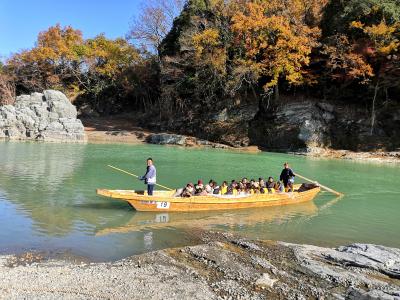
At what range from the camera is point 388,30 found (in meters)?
37.9

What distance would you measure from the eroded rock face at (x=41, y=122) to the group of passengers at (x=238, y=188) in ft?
101

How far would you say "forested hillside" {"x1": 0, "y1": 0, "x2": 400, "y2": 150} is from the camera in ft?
133

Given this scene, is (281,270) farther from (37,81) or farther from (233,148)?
(37,81)

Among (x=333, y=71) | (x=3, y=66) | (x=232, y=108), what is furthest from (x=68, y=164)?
(x=3, y=66)

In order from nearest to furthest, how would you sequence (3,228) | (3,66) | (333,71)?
1. (3,228)
2. (333,71)
3. (3,66)

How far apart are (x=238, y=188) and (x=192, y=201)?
282cm

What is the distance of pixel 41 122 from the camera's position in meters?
45.9

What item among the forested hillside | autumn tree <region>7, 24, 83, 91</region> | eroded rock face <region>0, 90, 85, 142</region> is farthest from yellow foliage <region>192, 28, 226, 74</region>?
autumn tree <region>7, 24, 83, 91</region>

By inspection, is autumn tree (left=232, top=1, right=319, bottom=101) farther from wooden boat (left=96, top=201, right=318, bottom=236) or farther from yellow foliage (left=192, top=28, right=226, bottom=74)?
wooden boat (left=96, top=201, right=318, bottom=236)

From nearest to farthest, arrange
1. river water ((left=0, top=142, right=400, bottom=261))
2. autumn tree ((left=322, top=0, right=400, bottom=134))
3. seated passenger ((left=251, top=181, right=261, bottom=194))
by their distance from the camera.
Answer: river water ((left=0, top=142, right=400, bottom=261)), seated passenger ((left=251, top=181, right=261, bottom=194)), autumn tree ((left=322, top=0, right=400, bottom=134))

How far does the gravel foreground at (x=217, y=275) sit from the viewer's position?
7730 millimetres

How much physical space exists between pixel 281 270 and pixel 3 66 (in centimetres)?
6291

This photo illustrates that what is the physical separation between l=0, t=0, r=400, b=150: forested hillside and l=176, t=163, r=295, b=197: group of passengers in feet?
75.5

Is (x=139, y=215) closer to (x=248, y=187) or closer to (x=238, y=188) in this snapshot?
(x=238, y=188)
